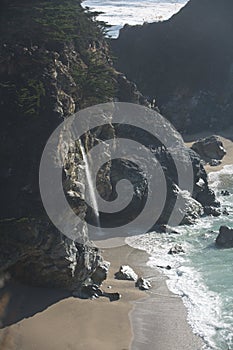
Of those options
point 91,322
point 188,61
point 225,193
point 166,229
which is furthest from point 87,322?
point 188,61

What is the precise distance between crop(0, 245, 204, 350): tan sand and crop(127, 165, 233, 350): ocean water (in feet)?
2.24

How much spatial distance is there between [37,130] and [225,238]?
13504mm

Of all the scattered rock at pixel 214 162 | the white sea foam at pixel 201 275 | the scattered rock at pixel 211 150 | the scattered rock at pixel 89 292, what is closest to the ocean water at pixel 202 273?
the white sea foam at pixel 201 275

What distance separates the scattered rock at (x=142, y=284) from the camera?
78.3 ft

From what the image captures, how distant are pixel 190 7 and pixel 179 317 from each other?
5634 centimetres

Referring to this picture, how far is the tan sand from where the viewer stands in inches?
731

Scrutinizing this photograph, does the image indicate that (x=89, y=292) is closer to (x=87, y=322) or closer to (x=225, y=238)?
(x=87, y=322)

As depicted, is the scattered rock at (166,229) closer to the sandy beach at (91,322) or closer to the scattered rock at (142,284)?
the scattered rock at (142,284)

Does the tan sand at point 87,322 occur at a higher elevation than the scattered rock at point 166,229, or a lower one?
higher

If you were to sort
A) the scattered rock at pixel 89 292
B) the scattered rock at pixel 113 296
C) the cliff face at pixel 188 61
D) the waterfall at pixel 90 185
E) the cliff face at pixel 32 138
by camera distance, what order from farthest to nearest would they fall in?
the cliff face at pixel 188 61, the waterfall at pixel 90 185, the scattered rock at pixel 113 296, the scattered rock at pixel 89 292, the cliff face at pixel 32 138

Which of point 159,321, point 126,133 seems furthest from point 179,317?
point 126,133

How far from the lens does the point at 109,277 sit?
24828 millimetres

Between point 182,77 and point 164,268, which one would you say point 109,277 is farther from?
point 182,77

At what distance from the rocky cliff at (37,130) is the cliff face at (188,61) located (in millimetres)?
33746
